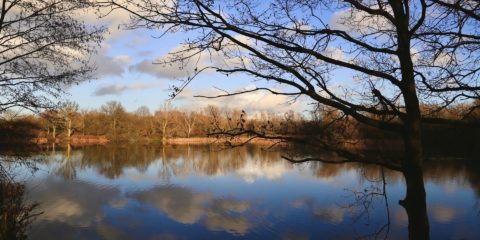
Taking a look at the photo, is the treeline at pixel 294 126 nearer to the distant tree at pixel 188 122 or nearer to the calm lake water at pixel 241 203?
the calm lake water at pixel 241 203

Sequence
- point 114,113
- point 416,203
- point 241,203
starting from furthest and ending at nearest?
point 114,113 → point 241,203 → point 416,203

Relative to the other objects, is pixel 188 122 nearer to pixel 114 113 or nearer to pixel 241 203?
pixel 114 113

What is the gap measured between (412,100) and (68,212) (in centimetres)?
1306

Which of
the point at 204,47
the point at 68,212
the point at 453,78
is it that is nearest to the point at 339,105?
the point at 204,47

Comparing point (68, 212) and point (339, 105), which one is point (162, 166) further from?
point (339, 105)

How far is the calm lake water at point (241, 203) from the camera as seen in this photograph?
11133 millimetres

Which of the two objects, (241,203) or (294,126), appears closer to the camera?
(294,126)

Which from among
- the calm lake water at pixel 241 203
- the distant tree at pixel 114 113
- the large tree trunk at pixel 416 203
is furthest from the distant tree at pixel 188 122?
the large tree trunk at pixel 416 203

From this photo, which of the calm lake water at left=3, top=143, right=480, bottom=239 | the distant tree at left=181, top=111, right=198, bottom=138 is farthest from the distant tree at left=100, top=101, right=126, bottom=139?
the calm lake water at left=3, top=143, right=480, bottom=239

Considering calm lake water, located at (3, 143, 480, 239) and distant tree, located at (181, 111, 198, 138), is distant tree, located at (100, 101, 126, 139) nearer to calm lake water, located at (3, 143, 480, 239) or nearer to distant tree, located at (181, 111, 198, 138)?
distant tree, located at (181, 111, 198, 138)

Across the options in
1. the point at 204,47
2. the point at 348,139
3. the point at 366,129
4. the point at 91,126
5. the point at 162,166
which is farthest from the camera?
the point at 91,126

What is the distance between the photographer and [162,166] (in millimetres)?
27109

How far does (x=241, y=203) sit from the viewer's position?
14.7 metres

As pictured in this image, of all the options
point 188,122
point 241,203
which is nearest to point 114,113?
point 188,122
